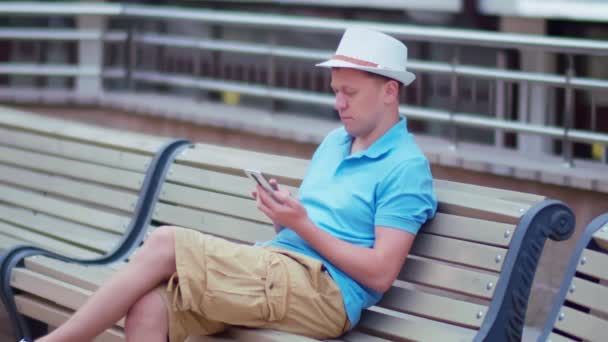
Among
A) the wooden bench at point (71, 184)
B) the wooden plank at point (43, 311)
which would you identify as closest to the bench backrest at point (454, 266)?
the wooden plank at point (43, 311)

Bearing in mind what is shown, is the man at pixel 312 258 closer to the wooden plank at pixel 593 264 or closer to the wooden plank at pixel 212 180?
the wooden plank at pixel 593 264

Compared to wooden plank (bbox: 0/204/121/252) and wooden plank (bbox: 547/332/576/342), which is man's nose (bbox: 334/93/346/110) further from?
wooden plank (bbox: 0/204/121/252)

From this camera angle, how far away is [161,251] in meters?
4.40

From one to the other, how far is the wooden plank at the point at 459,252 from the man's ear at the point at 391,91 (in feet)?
1.57

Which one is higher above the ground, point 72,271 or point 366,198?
point 366,198

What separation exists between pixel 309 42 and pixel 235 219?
6.08 meters

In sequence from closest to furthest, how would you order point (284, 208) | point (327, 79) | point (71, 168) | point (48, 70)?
point (284, 208) → point (71, 168) → point (327, 79) → point (48, 70)

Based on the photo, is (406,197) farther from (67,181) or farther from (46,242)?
(67,181)

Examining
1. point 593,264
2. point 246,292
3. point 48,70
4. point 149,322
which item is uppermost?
point 593,264

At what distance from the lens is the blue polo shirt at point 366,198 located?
4379 millimetres

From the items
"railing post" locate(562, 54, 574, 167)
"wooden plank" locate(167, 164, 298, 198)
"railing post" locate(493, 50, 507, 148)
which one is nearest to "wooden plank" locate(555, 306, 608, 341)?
"wooden plank" locate(167, 164, 298, 198)

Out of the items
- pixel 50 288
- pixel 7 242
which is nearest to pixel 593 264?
pixel 50 288

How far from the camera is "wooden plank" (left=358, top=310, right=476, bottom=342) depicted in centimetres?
434

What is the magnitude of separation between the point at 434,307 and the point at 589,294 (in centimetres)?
55
